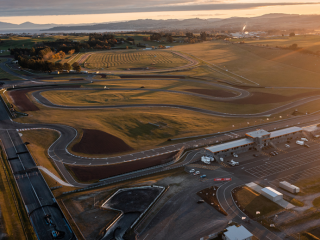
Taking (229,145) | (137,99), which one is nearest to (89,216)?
(229,145)

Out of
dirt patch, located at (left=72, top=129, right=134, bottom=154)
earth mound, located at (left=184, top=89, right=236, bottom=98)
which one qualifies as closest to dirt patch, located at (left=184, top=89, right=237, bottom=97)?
earth mound, located at (left=184, top=89, right=236, bottom=98)

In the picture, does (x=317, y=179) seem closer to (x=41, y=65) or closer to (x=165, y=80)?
(x=165, y=80)

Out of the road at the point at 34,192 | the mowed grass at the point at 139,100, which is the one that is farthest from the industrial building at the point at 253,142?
the road at the point at 34,192

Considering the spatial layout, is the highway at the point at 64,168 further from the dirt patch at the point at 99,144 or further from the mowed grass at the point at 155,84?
the mowed grass at the point at 155,84

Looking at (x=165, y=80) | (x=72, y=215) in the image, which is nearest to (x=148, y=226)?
(x=72, y=215)

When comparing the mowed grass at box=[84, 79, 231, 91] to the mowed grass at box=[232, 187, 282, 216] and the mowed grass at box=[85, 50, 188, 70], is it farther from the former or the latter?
the mowed grass at box=[232, 187, 282, 216]

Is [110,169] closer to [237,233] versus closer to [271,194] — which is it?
[237,233]
